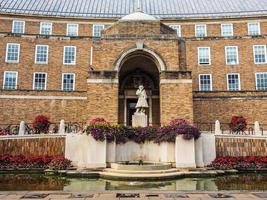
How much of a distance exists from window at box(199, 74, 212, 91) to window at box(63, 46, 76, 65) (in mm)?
16523

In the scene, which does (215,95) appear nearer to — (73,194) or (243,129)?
(243,129)

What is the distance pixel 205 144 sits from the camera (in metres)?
17.9

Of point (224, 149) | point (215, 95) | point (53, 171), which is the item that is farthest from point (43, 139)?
point (215, 95)

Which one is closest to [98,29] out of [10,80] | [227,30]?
[10,80]

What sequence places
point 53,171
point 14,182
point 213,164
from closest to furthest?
point 14,182
point 53,171
point 213,164

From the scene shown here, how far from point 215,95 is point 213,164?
593 inches

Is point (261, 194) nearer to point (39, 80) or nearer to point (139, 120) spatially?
point (139, 120)

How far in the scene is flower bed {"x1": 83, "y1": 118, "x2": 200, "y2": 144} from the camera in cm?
1648

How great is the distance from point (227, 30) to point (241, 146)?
2580cm

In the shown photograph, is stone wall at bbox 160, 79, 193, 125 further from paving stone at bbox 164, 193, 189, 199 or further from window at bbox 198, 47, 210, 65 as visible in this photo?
window at bbox 198, 47, 210, 65

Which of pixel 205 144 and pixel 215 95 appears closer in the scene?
pixel 205 144

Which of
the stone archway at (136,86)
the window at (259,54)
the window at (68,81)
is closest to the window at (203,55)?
the window at (259,54)

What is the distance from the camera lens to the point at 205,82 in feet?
121

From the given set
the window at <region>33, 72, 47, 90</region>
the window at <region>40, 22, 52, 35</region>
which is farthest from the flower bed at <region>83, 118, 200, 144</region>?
the window at <region>40, 22, 52, 35</region>
